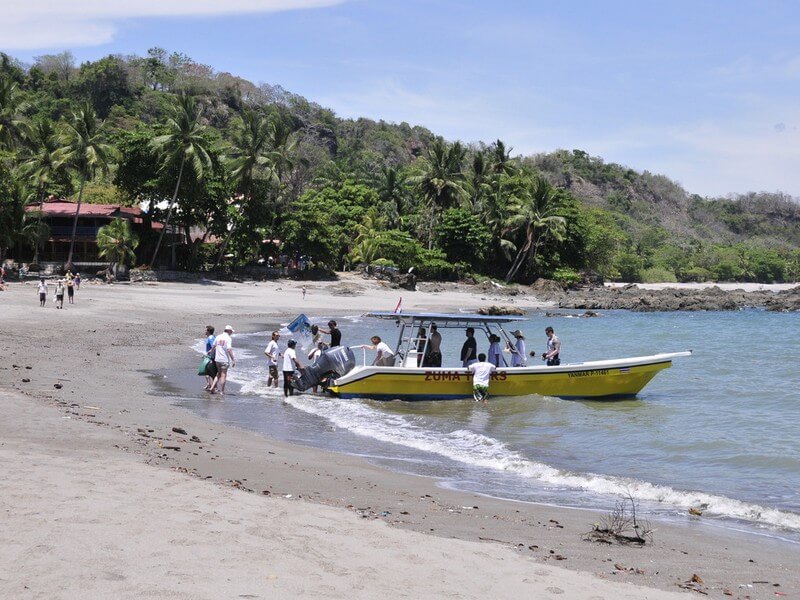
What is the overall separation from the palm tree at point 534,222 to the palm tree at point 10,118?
3690cm

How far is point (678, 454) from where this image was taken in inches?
511

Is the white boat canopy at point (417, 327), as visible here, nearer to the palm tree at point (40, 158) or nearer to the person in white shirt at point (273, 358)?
the person in white shirt at point (273, 358)

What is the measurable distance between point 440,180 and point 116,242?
1151 inches

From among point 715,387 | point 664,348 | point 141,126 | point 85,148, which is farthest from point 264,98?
point 715,387

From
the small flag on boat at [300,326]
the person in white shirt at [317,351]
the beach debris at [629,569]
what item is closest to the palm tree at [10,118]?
the person in white shirt at [317,351]

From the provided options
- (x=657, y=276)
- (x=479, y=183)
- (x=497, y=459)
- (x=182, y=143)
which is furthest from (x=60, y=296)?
(x=657, y=276)

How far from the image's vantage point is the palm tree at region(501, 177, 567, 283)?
222ft

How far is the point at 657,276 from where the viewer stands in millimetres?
92500

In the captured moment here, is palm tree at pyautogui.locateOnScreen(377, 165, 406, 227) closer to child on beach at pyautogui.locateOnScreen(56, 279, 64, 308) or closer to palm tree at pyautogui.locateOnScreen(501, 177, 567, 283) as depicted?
palm tree at pyautogui.locateOnScreen(501, 177, 567, 283)

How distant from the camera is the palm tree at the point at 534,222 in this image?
67.7 meters

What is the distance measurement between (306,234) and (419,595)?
52499 mm

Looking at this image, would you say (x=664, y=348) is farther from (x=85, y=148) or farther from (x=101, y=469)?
(x=85, y=148)

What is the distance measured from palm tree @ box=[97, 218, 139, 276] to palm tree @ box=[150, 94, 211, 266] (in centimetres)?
362

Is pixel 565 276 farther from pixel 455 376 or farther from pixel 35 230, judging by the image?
pixel 455 376
